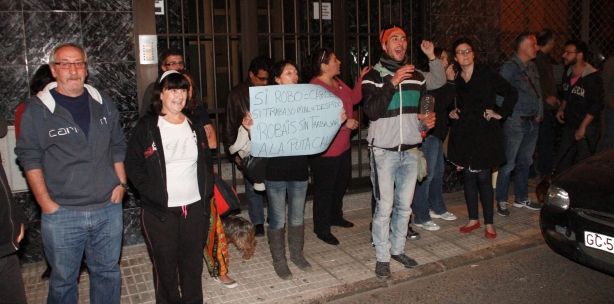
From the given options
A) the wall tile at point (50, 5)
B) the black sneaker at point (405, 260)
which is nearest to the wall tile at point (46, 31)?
the wall tile at point (50, 5)

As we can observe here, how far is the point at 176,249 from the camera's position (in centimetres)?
383

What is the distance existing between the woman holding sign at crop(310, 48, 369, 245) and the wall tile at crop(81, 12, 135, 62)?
6.17 feet

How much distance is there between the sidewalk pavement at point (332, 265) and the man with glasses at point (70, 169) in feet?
3.48

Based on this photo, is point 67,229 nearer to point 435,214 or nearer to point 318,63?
point 318,63

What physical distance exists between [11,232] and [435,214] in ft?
15.8

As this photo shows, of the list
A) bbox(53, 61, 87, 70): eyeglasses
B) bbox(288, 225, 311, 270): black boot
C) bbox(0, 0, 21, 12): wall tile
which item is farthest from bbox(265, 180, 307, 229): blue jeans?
bbox(0, 0, 21, 12): wall tile

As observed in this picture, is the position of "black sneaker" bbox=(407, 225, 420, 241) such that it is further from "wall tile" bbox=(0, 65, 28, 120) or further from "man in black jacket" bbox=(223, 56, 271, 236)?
"wall tile" bbox=(0, 65, 28, 120)

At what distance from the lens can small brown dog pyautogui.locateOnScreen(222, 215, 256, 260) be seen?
5.25 meters

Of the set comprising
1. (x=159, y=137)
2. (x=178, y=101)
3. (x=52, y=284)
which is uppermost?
(x=178, y=101)

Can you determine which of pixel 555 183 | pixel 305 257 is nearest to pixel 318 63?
pixel 305 257

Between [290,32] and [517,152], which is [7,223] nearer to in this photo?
[290,32]

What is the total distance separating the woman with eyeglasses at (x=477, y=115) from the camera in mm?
5621

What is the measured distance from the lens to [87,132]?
3.50 m

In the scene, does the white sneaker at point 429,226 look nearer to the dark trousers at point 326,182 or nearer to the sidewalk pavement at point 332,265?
the sidewalk pavement at point 332,265
